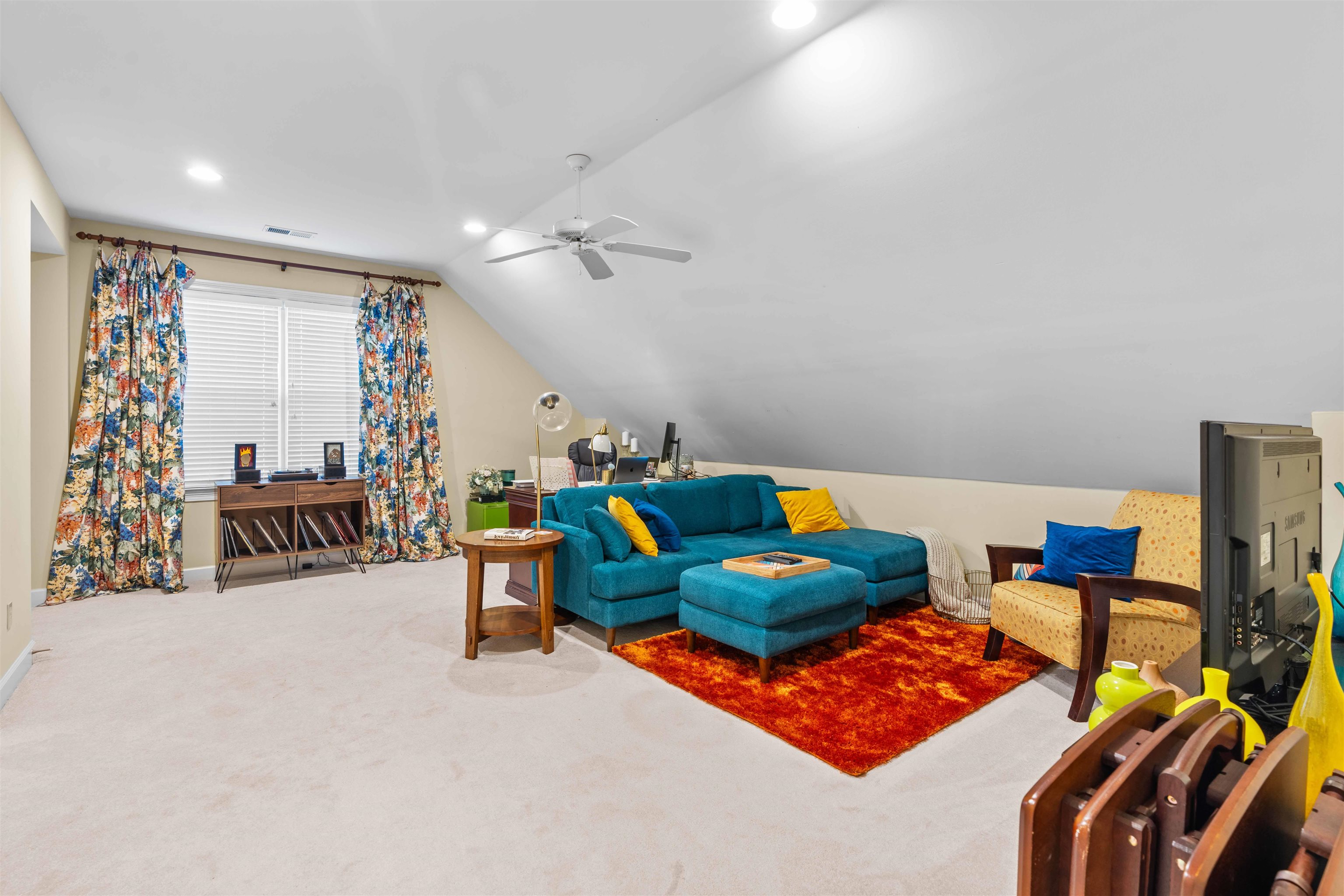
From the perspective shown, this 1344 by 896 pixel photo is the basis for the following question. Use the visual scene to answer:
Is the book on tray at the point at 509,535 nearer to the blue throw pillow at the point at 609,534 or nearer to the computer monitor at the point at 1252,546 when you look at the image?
the blue throw pillow at the point at 609,534

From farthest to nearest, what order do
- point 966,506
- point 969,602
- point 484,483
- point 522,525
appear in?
point 484,483
point 522,525
point 966,506
point 969,602

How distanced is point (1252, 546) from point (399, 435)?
20.6 feet

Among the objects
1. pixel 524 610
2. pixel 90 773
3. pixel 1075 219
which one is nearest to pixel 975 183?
pixel 1075 219

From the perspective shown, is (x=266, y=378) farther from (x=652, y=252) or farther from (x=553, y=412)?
(x=652, y=252)

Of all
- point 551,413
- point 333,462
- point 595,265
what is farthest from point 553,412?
point 333,462

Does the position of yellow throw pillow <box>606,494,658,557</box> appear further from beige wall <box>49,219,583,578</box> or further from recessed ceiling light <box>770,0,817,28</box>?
beige wall <box>49,219,583,578</box>

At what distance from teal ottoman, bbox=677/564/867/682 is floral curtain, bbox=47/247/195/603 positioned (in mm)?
4171

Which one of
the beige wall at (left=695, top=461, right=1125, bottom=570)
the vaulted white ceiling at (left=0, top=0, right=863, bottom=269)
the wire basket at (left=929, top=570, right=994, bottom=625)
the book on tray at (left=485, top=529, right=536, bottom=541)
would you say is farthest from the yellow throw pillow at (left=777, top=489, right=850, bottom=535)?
the vaulted white ceiling at (left=0, top=0, right=863, bottom=269)

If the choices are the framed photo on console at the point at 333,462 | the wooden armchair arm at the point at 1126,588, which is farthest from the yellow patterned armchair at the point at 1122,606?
the framed photo on console at the point at 333,462

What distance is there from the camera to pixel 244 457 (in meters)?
5.38

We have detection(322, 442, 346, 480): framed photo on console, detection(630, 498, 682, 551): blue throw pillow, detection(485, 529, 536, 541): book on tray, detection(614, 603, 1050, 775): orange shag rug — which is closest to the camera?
detection(614, 603, 1050, 775): orange shag rug

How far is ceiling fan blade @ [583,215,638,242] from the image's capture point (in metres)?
3.07

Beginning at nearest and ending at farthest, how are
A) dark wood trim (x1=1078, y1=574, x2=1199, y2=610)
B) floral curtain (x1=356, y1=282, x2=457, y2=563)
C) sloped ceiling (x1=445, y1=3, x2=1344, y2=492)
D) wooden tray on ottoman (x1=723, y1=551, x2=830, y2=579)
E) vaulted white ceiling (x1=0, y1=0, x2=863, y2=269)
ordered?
1. sloped ceiling (x1=445, y1=3, x2=1344, y2=492)
2. vaulted white ceiling (x1=0, y1=0, x2=863, y2=269)
3. dark wood trim (x1=1078, y1=574, x2=1199, y2=610)
4. wooden tray on ottoman (x1=723, y1=551, x2=830, y2=579)
5. floral curtain (x1=356, y1=282, x2=457, y2=563)

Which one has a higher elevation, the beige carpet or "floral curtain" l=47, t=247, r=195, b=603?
"floral curtain" l=47, t=247, r=195, b=603
